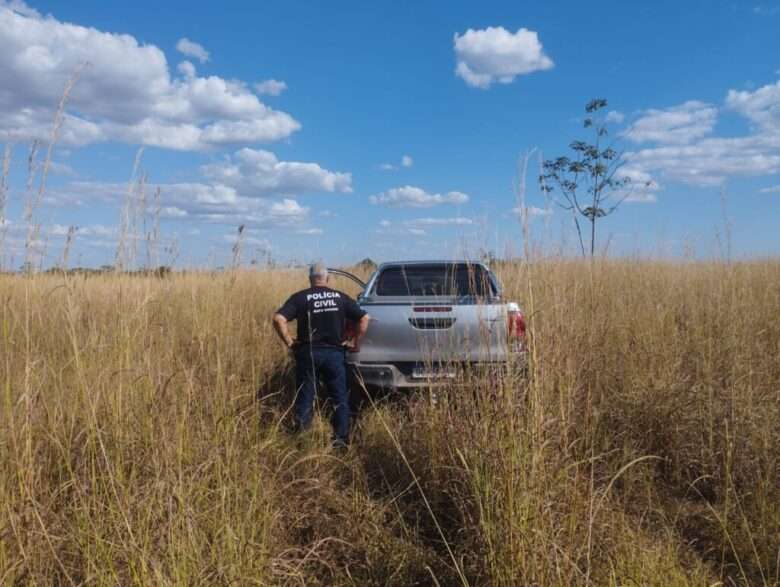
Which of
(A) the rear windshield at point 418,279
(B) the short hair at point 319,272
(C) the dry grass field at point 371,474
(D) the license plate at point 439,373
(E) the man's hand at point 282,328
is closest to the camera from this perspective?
(C) the dry grass field at point 371,474

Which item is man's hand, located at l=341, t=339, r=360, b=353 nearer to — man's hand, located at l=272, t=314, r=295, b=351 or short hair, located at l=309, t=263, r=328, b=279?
man's hand, located at l=272, t=314, r=295, b=351

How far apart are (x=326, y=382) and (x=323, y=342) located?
0.35m

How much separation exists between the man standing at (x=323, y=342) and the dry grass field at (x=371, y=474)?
17.4 inches

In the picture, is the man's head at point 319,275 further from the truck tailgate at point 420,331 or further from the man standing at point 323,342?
the truck tailgate at point 420,331

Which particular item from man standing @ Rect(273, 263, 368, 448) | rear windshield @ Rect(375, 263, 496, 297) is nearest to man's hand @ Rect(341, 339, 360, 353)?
man standing @ Rect(273, 263, 368, 448)

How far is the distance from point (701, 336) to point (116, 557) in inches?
192

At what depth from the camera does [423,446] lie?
349 centimetres

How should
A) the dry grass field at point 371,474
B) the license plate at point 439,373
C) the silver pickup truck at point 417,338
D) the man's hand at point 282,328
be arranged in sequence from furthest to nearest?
1. the man's hand at point 282,328
2. the silver pickup truck at point 417,338
3. the license plate at point 439,373
4. the dry grass field at point 371,474

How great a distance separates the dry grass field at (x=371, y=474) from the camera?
81.4 inches

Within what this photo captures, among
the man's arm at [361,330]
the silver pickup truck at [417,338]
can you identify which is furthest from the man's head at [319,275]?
the man's arm at [361,330]

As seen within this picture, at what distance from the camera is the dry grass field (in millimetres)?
2066

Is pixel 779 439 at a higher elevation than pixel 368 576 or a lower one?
higher

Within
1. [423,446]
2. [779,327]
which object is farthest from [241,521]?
[779,327]

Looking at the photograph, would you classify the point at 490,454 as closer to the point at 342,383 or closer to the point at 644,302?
the point at 342,383
